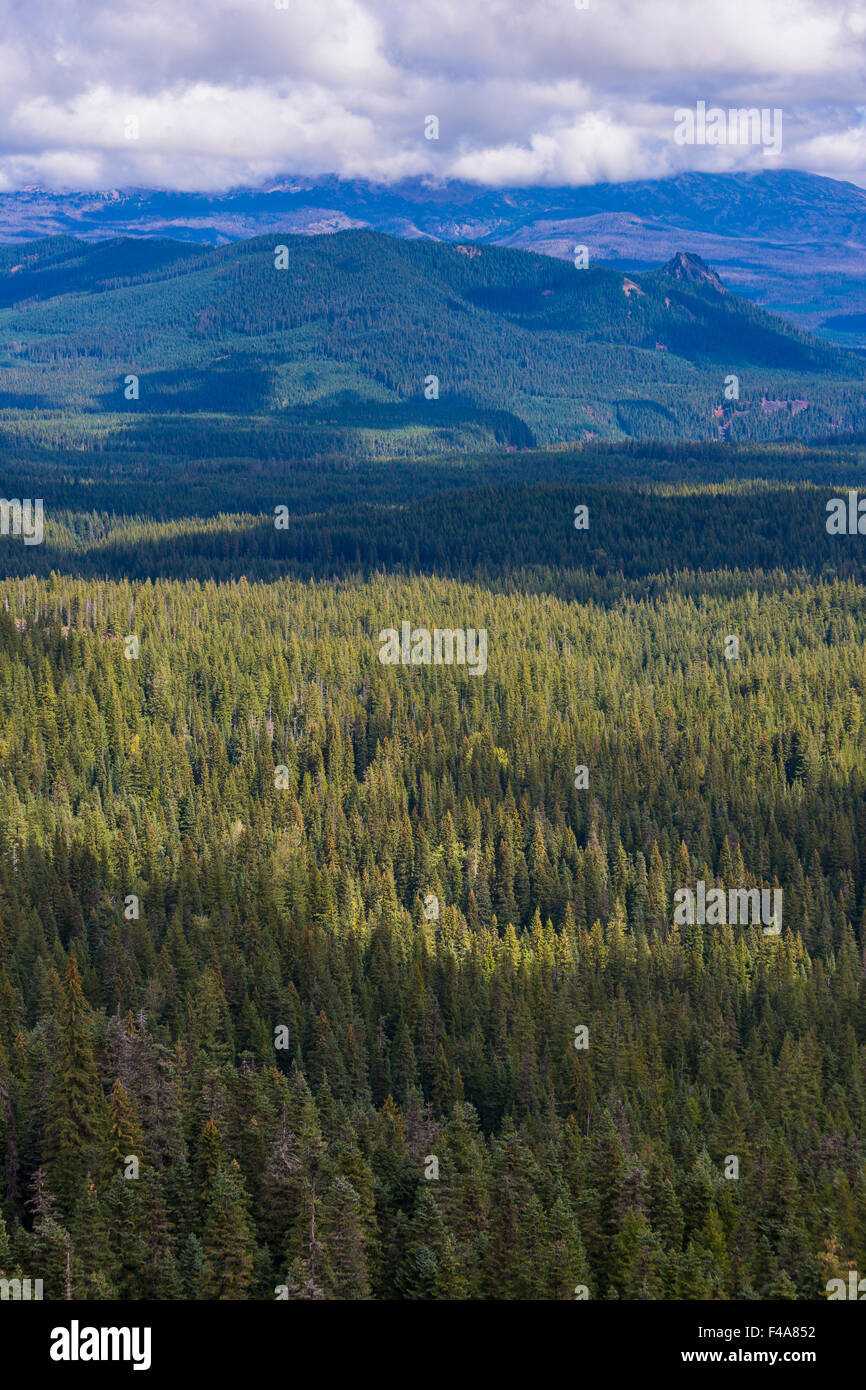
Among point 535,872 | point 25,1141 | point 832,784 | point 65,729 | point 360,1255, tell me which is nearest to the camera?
point 360,1255

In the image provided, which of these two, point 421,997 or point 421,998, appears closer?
point 421,998

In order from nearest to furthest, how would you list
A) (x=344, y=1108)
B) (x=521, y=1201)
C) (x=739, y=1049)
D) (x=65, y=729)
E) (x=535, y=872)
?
(x=521, y=1201) < (x=344, y=1108) < (x=739, y=1049) < (x=535, y=872) < (x=65, y=729)

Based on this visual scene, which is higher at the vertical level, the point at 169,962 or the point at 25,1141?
the point at 169,962
